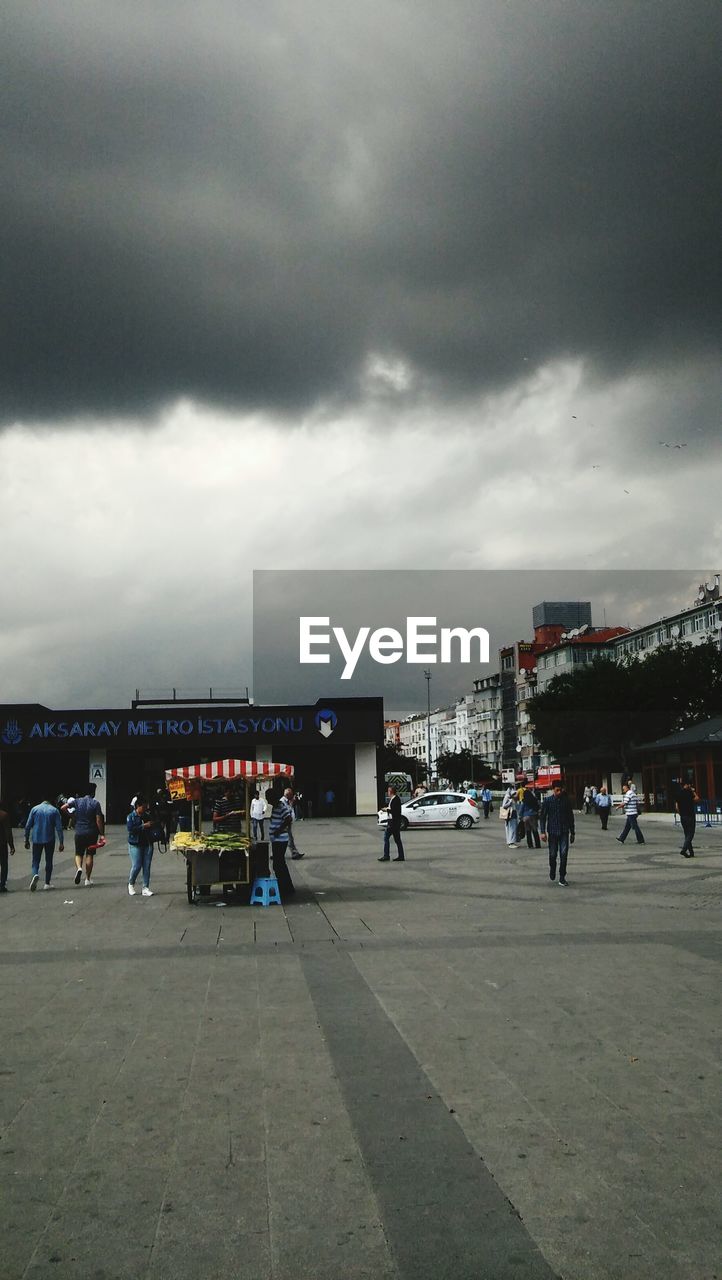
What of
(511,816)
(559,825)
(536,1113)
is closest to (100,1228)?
(536,1113)

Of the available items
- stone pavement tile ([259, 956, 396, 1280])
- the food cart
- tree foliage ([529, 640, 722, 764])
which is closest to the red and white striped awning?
the food cart

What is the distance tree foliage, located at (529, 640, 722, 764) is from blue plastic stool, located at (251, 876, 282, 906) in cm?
5384

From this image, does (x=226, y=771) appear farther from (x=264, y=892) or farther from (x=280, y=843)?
(x=264, y=892)

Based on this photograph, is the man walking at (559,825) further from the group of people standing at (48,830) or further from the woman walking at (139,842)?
the group of people standing at (48,830)

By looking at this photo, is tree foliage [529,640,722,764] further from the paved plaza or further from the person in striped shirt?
the paved plaza

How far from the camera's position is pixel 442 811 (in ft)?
130

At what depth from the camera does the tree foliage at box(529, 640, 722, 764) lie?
69.2m

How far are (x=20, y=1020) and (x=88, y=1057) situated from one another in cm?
134

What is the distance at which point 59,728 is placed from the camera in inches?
2092

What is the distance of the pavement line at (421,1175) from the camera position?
3.85 m

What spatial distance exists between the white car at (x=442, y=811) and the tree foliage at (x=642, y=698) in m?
30.0

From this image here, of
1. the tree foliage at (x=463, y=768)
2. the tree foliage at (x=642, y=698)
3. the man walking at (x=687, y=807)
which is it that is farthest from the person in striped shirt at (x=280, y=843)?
the tree foliage at (x=463, y=768)

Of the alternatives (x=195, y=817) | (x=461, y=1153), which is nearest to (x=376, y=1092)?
(x=461, y=1153)

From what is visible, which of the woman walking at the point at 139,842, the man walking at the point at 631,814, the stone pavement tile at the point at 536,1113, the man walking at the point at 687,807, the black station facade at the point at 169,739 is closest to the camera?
the stone pavement tile at the point at 536,1113
